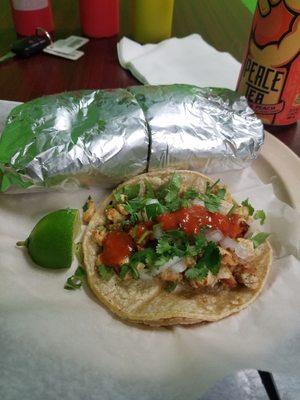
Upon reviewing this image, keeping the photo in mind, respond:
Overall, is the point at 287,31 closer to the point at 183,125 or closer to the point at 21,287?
the point at 183,125

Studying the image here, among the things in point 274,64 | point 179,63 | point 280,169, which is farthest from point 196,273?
point 179,63

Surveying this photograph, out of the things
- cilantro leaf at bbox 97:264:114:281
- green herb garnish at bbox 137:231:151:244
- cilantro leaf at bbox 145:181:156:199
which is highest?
cilantro leaf at bbox 145:181:156:199

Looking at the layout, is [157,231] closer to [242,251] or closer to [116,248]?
[116,248]

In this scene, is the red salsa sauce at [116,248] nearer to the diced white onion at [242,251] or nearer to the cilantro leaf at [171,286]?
the cilantro leaf at [171,286]

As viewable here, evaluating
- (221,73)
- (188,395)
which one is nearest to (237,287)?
(188,395)

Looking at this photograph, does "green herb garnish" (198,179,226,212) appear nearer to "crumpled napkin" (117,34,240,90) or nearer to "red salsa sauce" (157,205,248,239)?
"red salsa sauce" (157,205,248,239)

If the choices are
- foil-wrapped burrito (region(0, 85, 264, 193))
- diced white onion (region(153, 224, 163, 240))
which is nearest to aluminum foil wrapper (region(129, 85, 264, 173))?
foil-wrapped burrito (region(0, 85, 264, 193))
